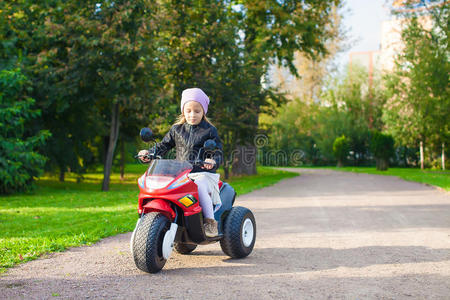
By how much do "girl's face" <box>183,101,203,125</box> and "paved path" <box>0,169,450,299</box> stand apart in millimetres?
1656

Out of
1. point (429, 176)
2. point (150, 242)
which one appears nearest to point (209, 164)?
point (150, 242)

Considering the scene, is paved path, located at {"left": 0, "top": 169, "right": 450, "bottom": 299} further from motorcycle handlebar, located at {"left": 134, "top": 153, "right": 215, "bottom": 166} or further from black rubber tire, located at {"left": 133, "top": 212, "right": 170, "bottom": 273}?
motorcycle handlebar, located at {"left": 134, "top": 153, "right": 215, "bottom": 166}

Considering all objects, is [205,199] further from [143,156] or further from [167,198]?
[143,156]

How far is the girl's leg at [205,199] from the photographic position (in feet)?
17.8

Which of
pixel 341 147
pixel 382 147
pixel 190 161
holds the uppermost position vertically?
pixel 341 147

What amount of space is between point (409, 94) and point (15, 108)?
2192 centimetres

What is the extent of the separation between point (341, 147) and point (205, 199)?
38.0m

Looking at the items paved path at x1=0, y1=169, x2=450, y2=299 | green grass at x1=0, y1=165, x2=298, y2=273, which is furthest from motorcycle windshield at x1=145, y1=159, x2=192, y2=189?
green grass at x1=0, y1=165, x2=298, y2=273

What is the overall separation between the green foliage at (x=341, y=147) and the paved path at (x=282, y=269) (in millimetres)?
33365

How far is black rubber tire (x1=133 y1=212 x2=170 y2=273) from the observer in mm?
4922

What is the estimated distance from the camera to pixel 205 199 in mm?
5434

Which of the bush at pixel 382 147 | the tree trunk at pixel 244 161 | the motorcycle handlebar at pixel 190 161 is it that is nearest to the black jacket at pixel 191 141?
the motorcycle handlebar at pixel 190 161

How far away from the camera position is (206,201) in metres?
5.44

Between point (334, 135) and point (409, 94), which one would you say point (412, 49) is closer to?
point (409, 94)
